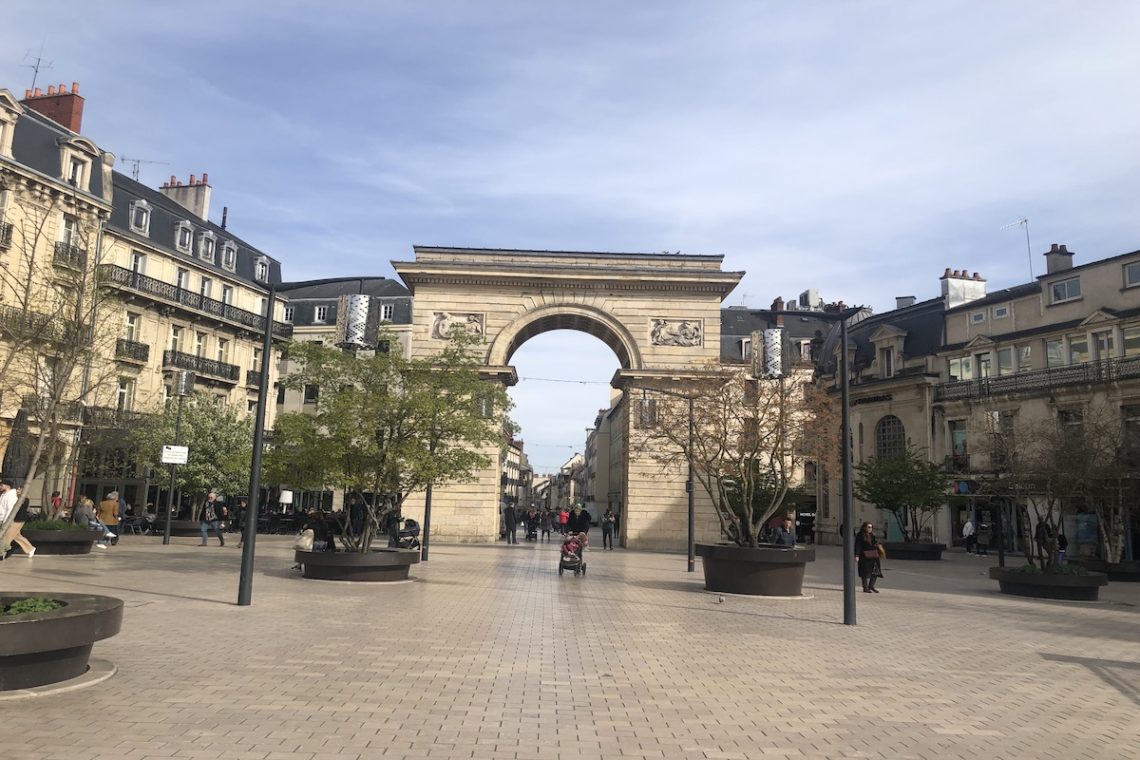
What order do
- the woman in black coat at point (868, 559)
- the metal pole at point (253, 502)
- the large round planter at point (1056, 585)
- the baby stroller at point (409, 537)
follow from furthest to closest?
the baby stroller at point (409, 537), the woman in black coat at point (868, 559), the large round planter at point (1056, 585), the metal pole at point (253, 502)

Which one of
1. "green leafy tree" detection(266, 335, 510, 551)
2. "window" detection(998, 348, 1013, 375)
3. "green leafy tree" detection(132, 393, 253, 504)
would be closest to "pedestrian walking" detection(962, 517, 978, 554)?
"window" detection(998, 348, 1013, 375)

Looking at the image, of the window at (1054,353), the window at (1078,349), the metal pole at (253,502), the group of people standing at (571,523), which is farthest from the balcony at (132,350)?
the window at (1078,349)

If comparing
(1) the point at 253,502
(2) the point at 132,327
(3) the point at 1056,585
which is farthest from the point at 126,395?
(3) the point at 1056,585

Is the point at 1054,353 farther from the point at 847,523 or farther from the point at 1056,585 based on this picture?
the point at 847,523

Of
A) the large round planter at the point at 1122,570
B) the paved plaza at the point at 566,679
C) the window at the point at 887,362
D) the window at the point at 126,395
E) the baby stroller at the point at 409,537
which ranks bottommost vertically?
the paved plaza at the point at 566,679

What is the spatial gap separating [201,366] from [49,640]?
37.8 metres

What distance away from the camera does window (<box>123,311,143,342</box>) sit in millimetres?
38375

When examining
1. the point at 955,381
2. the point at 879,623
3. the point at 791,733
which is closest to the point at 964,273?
Result: the point at 955,381

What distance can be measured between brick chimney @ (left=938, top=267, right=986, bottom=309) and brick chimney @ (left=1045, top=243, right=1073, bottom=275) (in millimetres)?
5650

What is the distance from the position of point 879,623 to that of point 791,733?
26.0 feet

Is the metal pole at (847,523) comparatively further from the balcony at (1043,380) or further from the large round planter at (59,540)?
the balcony at (1043,380)

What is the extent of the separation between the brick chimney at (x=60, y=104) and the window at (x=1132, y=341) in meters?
45.4

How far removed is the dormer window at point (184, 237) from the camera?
41.6 m

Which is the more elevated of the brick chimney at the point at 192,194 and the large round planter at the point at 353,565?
the brick chimney at the point at 192,194
